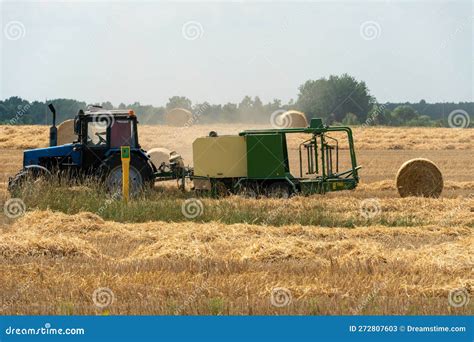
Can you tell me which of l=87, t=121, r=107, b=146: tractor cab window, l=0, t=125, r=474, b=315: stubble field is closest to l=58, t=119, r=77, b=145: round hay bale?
l=0, t=125, r=474, b=315: stubble field

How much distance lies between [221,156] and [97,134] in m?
2.51

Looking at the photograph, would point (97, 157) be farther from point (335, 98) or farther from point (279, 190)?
point (335, 98)

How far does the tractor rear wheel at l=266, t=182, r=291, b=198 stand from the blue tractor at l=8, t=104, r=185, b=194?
2.31 metres

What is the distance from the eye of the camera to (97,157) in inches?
637

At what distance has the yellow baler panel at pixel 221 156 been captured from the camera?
659 inches

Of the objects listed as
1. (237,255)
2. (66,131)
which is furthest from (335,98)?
(237,255)

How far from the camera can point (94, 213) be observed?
13773 mm

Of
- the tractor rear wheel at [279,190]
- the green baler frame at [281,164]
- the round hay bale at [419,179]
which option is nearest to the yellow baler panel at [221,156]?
the green baler frame at [281,164]

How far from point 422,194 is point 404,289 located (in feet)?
31.8

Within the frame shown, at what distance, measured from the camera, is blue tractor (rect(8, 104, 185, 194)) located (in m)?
16.0

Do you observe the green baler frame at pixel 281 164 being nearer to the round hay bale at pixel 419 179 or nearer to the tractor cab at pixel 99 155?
the round hay bale at pixel 419 179

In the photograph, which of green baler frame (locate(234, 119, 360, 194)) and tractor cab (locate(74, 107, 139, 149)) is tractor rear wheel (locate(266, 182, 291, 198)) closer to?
green baler frame (locate(234, 119, 360, 194))

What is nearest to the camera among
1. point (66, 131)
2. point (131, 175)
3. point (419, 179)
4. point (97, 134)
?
point (131, 175)

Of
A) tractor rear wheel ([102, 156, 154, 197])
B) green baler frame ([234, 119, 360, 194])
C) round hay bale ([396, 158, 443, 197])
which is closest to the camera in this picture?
tractor rear wheel ([102, 156, 154, 197])
